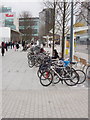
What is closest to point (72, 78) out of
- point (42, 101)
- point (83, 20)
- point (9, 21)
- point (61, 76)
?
point (61, 76)

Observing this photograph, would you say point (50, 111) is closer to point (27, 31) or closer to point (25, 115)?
point (25, 115)

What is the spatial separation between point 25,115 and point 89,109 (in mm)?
1653

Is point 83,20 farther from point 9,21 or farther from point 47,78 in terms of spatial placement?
point 9,21

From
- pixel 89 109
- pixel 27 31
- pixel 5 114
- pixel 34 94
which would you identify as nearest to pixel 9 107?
pixel 5 114

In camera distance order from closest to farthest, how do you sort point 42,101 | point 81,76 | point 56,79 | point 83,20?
point 42,101 → point 56,79 → point 81,76 → point 83,20

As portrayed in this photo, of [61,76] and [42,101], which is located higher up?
[61,76]

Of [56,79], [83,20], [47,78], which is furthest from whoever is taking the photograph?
[83,20]

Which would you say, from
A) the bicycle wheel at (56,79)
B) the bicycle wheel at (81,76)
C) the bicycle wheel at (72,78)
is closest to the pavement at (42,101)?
the bicycle wheel at (56,79)

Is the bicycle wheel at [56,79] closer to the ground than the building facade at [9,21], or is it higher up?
closer to the ground

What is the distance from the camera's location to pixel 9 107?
5.60 meters

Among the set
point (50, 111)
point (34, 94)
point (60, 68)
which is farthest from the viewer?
point (60, 68)

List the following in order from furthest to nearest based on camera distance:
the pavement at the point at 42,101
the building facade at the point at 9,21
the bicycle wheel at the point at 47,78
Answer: the building facade at the point at 9,21
the bicycle wheel at the point at 47,78
the pavement at the point at 42,101

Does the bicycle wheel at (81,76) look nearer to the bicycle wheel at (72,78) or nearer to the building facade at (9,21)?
the bicycle wheel at (72,78)

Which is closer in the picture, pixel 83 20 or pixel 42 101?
pixel 42 101
